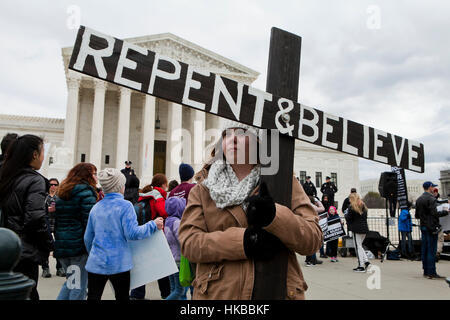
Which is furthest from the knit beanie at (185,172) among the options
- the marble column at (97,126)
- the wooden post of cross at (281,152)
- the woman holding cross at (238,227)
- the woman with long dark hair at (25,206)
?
the marble column at (97,126)

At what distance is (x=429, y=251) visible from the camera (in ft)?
24.9

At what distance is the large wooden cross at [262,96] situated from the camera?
1603mm

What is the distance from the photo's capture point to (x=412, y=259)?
411 inches

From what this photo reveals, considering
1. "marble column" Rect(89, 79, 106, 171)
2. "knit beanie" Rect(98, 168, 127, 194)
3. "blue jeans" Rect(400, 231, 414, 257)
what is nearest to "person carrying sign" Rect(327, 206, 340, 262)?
"blue jeans" Rect(400, 231, 414, 257)

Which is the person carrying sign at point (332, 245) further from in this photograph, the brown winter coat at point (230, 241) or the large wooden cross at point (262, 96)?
the brown winter coat at point (230, 241)

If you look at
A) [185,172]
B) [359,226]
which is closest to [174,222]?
[185,172]

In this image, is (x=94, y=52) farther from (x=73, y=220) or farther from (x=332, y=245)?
(x=332, y=245)

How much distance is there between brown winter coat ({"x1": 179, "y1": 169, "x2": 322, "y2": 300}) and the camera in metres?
1.73

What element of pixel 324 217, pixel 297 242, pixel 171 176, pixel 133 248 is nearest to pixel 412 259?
pixel 324 217

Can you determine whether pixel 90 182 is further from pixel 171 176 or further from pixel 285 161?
pixel 171 176

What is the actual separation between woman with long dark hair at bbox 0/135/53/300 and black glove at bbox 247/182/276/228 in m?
2.16

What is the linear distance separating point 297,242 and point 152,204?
3.70 m

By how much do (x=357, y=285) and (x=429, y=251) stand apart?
2307 millimetres

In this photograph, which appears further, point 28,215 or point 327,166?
point 327,166
